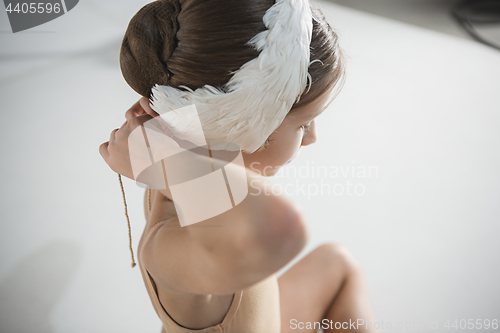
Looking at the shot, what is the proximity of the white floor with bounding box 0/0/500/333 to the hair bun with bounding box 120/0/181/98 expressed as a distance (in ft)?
0.94

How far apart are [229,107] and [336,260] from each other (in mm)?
557

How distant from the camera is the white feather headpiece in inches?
18.8

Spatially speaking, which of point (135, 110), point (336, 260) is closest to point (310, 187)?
point (336, 260)

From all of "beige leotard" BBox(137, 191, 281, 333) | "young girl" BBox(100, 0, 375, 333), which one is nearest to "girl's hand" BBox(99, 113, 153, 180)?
"young girl" BBox(100, 0, 375, 333)

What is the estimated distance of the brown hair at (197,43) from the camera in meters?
0.48

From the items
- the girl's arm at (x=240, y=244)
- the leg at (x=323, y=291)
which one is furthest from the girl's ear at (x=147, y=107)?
the leg at (x=323, y=291)

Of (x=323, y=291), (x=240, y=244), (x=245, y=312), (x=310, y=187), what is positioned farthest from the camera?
(x=310, y=187)

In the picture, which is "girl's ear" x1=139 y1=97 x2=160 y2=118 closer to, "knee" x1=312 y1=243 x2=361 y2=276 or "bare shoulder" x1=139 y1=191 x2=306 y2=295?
"bare shoulder" x1=139 y1=191 x2=306 y2=295

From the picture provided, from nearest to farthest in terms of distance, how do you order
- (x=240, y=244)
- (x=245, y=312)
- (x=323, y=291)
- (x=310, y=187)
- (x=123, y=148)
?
(x=240, y=244) < (x=123, y=148) < (x=245, y=312) < (x=323, y=291) < (x=310, y=187)

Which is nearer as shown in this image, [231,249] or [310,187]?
[231,249]

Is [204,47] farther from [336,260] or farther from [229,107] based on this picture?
[336,260]

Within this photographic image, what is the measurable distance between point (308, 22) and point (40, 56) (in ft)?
5.75

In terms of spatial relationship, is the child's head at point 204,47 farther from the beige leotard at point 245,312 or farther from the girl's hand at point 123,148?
the beige leotard at point 245,312

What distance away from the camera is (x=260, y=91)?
0.49m
